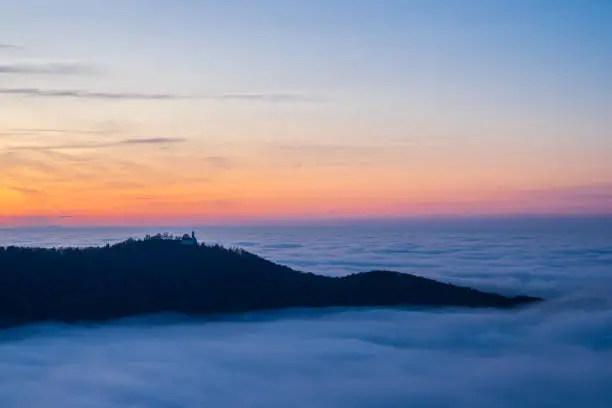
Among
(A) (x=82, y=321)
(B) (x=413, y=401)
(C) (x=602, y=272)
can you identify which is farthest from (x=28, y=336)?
(C) (x=602, y=272)

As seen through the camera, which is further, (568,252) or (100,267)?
(568,252)

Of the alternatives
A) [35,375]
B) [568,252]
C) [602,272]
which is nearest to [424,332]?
[35,375]

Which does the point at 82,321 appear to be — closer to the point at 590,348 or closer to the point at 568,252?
the point at 590,348

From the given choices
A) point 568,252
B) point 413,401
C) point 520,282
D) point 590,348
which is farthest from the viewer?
point 568,252

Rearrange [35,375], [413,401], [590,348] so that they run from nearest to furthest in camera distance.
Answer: [413,401] → [35,375] → [590,348]

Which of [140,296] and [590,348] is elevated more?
[140,296]

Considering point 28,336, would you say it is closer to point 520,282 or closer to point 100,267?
point 100,267
